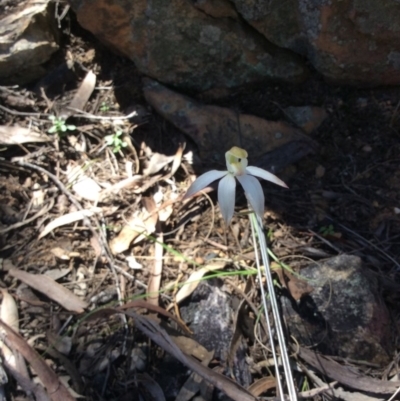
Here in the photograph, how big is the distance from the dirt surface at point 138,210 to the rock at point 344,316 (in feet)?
0.24

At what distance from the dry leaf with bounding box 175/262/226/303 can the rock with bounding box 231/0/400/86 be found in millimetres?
1000

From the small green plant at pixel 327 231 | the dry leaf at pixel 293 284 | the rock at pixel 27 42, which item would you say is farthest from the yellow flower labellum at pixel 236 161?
the rock at pixel 27 42

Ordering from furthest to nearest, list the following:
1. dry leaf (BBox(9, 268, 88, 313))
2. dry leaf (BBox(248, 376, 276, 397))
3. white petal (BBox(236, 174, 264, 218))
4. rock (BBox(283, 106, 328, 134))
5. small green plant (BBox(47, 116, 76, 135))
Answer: small green plant (BBox(47, 116, 76, 135)) → rock (BBox(283, 106, 328, 134)) → dry leaf (BBox(9, 268, 88, 313)) → dry leaf (BBox(248, 376, 276, 397)) → white petal (BBox(236, 174, 264, 218))

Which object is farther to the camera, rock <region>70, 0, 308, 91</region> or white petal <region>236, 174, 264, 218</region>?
Result: rock <region>70, 0, 308, 91</region>

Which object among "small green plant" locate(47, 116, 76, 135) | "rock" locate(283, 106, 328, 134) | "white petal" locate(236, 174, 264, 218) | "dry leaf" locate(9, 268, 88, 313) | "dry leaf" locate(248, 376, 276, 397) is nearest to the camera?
"white petal" locate(236, 174, 264, 218)

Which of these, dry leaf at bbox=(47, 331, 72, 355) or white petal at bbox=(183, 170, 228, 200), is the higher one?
white petal at bbox=(183, 170, 228, 200)

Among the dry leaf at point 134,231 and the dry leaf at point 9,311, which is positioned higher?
the dry leaf at point 134,231

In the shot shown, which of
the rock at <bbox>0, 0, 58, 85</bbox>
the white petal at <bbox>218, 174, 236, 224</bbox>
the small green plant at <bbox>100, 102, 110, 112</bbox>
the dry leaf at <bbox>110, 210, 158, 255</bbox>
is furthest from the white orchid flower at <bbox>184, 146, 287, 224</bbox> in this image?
the rock at <bbox>0, 0, 58, 85</bbox>

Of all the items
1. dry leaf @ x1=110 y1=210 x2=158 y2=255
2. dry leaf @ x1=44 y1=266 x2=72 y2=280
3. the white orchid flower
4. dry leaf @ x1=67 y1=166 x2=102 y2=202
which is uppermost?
the white orchid flower

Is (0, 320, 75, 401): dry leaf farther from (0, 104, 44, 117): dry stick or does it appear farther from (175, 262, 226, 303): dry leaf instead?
(0, 104, 44, 117): dry stick

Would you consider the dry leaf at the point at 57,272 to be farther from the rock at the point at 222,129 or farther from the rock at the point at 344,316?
the rock at the point at 344,316

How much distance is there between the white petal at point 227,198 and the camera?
5.16 ft

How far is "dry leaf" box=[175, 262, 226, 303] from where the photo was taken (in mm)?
2094

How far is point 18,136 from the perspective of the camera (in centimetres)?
247
